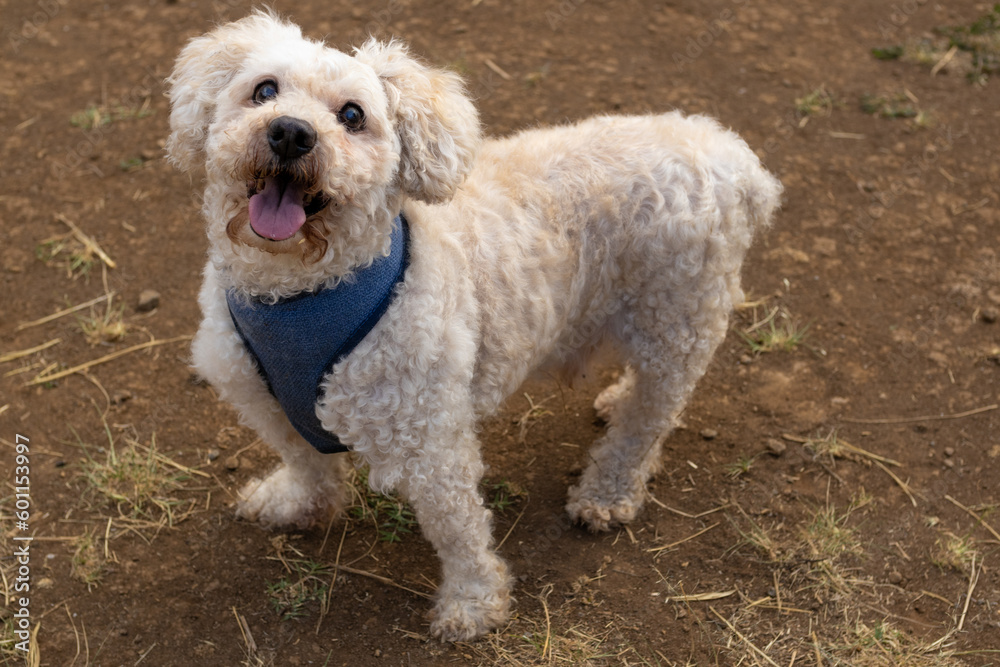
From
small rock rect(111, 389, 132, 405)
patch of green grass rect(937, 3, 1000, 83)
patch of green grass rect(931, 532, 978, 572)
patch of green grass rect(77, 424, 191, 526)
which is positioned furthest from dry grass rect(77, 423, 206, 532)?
patch of green grass rect(937, 3, 1000, 83)

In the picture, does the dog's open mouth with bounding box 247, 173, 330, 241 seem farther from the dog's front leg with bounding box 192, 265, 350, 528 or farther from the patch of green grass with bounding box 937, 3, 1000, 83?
the patch of green grass with bounding box 937, 3, 1000, 83

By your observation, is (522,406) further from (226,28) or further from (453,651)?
(226,28)

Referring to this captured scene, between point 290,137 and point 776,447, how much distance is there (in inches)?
102

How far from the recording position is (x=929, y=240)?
471 centimetres

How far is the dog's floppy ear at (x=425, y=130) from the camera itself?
2.41m

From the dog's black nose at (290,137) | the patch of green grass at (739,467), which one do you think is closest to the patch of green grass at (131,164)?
the dog's black nose at (290,137)

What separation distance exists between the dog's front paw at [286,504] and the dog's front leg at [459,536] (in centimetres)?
57

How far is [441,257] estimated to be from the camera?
2633 millimetres

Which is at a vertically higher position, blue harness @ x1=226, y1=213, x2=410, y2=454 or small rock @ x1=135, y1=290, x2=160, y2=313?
blue harness @ x1=226, y1=213, x2=410, y2=454

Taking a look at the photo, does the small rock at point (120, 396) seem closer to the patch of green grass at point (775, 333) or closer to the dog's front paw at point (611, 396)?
the dog's front paw at point (611, 396)

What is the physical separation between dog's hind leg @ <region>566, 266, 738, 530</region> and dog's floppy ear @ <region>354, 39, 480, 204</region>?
3.21ft

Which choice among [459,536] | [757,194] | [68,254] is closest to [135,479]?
[459,536]

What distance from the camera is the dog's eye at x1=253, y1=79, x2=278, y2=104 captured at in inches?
93.2

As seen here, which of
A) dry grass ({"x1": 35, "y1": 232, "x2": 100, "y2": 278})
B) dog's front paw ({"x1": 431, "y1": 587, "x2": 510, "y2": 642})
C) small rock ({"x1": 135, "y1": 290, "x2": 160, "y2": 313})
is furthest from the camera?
dry grass ({"x1": 35, "y1": 232, "x2": 100, "y2": 278})
